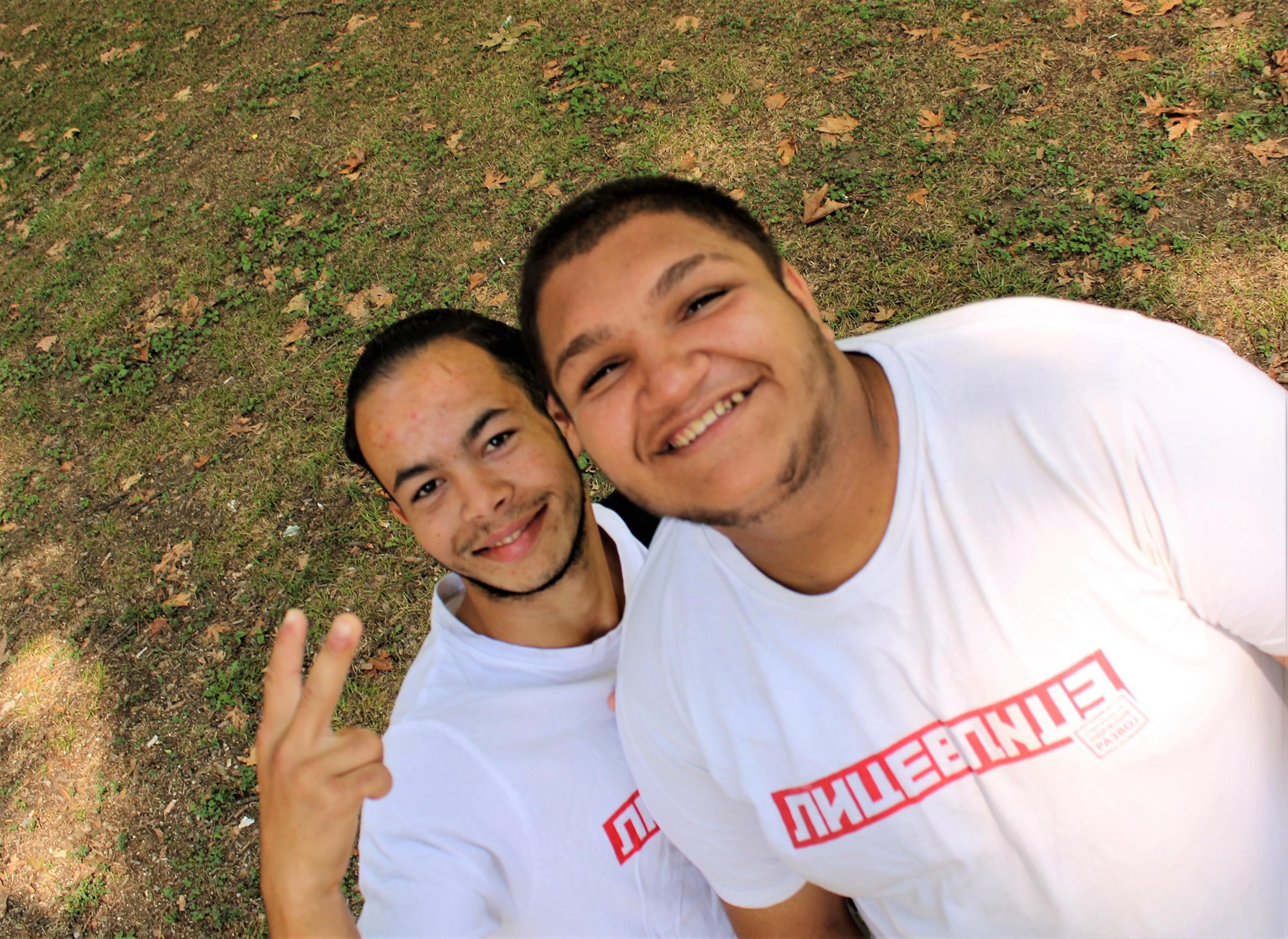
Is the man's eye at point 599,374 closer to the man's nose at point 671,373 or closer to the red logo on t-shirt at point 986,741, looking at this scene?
the man's nose at point 671,373

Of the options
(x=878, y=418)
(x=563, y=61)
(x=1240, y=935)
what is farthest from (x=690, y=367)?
(x=563, y=61)

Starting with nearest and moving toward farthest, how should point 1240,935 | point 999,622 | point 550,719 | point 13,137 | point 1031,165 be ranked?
point 999,622 < point 1240,935 < point 550,719 < point 1031,165 < point 13,137

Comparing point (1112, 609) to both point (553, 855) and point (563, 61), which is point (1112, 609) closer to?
point (553, 855)

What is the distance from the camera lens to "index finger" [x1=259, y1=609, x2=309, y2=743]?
1629 millimetres

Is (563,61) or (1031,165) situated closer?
(1031,165)

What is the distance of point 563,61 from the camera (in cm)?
642

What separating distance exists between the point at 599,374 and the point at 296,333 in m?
4.42

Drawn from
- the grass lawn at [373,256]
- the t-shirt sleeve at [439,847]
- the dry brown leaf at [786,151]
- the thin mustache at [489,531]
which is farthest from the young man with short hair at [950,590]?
the dry brown leaf at [786,151]

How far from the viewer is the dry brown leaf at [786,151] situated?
509 centimetres

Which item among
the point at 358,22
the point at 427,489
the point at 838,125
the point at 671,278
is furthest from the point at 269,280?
the point at 671,278

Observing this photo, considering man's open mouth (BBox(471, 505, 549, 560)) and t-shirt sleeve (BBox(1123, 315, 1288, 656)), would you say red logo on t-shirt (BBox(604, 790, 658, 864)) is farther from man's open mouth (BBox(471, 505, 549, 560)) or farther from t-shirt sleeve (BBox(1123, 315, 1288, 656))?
t-shirt sleeve (BBox(1123, 315, 1288, 656))

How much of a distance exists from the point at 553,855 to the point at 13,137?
10231mm

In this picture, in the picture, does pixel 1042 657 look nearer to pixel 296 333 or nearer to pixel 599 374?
pixel 599 374

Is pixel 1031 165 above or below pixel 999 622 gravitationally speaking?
below
